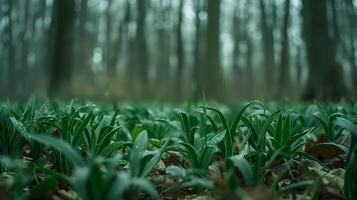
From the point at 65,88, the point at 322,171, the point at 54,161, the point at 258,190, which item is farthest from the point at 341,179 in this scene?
the point at 65,88

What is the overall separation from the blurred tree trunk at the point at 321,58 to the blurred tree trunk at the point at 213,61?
2390 mm

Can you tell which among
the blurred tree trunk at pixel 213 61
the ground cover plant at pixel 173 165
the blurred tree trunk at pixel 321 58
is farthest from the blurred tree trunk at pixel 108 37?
the ground cover plant at pixel 173 165

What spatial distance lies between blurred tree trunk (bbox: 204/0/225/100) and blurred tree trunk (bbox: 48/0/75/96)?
360cm

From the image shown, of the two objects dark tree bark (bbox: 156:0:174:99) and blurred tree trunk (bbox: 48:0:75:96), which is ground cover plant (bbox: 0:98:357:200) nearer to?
blurred tree trunk (bbox: 48:0:75:96)

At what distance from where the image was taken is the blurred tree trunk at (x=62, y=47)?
952cm

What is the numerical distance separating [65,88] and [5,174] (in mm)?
8259

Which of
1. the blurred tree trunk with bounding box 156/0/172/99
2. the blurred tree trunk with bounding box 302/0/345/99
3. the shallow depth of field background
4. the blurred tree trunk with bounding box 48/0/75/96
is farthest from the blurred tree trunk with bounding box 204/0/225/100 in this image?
the blurred tree trunk with bounding box 156/0/172/99

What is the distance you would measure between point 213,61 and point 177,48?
10051 mm

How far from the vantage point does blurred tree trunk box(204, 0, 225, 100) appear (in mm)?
10086

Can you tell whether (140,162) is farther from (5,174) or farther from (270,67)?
(270,67)

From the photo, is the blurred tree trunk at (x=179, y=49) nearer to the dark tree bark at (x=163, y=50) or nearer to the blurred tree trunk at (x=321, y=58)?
the dark tree bark at (x=163, y=50)

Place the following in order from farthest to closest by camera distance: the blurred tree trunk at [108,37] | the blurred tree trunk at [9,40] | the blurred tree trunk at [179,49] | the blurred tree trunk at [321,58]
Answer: the blurred tree trunk at [108,37]
the blurred tree trunk at [9,40]
the blurred tree trunk at [179,49]
the blurred tree trunk at [321,58]

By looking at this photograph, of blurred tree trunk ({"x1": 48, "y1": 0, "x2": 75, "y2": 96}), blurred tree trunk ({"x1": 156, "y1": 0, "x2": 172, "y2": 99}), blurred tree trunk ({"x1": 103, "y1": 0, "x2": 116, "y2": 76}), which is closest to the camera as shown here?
blurred tree trunk ({"x1": 48, "y1": 0, "x2": 75, "y2": 96})

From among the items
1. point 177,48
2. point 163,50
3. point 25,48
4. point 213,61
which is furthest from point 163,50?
point 213,61
